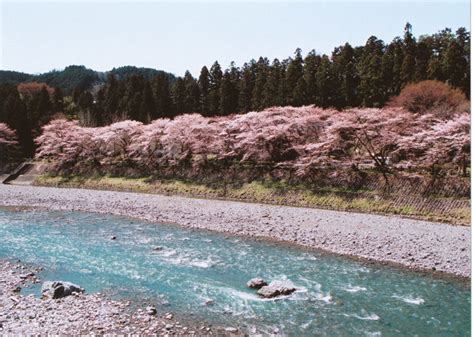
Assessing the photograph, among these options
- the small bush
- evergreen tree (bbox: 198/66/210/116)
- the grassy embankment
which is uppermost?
evergreen tree (bbox: 198/66/210/116)

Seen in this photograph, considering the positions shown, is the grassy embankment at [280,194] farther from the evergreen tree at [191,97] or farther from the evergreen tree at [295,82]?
the evergreen tree at [191,97]

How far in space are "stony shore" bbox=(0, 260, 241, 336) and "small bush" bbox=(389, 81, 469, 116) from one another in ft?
65.1

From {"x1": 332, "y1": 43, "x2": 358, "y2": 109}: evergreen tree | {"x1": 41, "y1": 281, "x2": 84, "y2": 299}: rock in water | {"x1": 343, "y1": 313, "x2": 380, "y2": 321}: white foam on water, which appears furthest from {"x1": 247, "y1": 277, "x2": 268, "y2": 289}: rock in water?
{"x1": 332, "y1": 43, "x2": 358, "y2": 109}: evergreen tree

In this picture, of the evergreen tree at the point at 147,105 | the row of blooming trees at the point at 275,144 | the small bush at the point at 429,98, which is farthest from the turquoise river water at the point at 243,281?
the evergreen tree at the point at 147,105

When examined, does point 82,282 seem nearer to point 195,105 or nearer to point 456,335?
point 456,335

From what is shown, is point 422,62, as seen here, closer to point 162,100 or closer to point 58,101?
point 162,100

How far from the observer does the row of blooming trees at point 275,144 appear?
60.7 feet

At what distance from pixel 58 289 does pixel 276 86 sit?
29.3m

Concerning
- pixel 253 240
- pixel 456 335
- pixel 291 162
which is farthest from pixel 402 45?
pixel 456 335

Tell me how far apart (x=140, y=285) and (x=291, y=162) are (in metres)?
13.6

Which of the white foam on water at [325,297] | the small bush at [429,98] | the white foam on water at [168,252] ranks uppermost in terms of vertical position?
the small bush at [429,98]

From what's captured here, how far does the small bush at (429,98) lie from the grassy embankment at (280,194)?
836cm

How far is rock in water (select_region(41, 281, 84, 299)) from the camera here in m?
9.01

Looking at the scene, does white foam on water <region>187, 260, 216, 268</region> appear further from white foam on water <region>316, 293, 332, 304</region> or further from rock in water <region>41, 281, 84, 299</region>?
white foam on water <region>316, 293, 332, 304</region>
